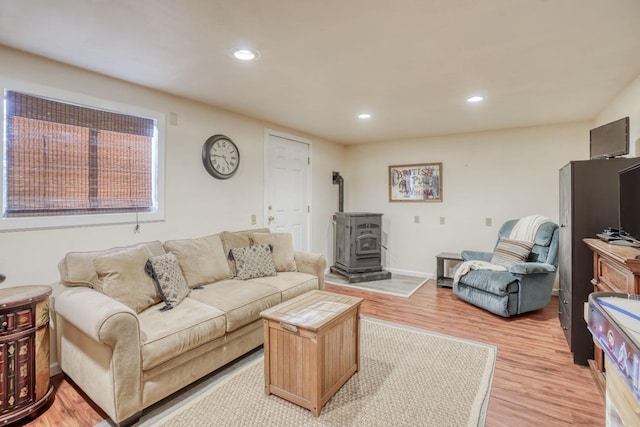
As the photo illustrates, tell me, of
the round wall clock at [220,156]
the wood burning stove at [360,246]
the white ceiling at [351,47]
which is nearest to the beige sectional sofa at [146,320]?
the round wall clock at [220,156]

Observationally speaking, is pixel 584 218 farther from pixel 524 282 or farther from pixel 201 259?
pixel 201 259

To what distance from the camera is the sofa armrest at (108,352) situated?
1.63m

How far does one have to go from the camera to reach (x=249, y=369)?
7.52 ft

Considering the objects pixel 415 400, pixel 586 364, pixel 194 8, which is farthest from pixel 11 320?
pixel 586 364

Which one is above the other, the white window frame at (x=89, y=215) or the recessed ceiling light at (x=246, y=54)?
the recessed ceiling light at (x=246, y=54)

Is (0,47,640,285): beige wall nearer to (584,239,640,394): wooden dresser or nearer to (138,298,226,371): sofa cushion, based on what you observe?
(138,298,226,371): sofa cushion

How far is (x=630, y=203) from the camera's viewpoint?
190 centimetres

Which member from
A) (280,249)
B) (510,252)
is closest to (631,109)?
(510,252)

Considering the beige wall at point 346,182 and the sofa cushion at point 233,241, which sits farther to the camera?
the sofa cushion at point 233,241

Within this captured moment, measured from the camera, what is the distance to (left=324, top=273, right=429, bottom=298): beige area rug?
4.23 metres

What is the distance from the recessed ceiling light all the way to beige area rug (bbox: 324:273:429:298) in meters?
3.23

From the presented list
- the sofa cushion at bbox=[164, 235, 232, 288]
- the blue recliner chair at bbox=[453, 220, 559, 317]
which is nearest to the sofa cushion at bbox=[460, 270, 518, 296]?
the blue recliner chair at bbox=[453, 220, 559, 317]

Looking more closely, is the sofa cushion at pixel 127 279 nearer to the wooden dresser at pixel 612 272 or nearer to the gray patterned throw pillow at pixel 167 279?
the gray patterned throw pillow at pixel 167 279

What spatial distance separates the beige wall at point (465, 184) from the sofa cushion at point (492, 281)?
1179 millimetres
